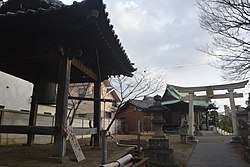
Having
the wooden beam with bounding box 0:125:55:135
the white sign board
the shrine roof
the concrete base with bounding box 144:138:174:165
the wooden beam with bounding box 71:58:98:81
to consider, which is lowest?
the concrete base with bounding box 144:138:174:165

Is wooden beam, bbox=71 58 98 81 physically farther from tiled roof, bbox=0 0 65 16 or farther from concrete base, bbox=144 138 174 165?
concrete base, bbox=144 138 174 165

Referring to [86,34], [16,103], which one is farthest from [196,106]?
[86,34]

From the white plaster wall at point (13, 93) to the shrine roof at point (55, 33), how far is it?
23.5 feet

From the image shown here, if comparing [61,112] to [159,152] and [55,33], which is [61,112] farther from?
[159,152]

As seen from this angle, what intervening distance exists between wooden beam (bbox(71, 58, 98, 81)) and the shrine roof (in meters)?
0.10

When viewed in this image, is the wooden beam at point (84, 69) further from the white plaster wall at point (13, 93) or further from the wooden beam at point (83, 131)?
the white plaster wall at point (13, 93)

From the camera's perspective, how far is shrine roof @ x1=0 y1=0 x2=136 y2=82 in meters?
4.29

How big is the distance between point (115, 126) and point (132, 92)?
1926 cm

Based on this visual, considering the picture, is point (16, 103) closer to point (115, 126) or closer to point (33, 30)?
point (33, 30)

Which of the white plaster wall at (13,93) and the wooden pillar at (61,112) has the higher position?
the white plaster wall at (13,93)

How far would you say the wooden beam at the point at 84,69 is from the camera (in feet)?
19.6

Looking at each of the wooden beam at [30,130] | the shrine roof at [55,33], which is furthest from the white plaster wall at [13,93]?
the wooden beam at [30,130]

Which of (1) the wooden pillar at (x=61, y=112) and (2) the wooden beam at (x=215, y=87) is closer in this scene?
(1) the wooden pillar at (x=61, y=112)

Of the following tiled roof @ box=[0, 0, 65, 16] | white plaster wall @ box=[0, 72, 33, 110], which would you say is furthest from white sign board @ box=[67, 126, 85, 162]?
white plaster wall @ box=[0, 72, 33, 110]
